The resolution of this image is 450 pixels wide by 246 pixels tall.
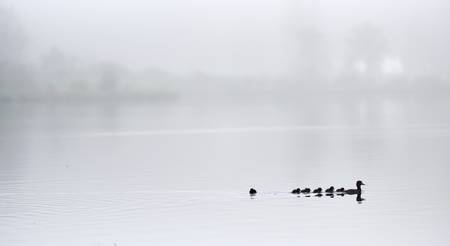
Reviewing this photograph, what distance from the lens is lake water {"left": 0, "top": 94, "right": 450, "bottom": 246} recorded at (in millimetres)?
23703

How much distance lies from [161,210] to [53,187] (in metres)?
7.79

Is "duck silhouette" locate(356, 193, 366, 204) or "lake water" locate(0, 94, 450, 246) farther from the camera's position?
"duck silhouette" locate(356, 193, 366, 204)

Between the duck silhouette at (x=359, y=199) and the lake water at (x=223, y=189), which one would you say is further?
the duck silhouette at (x=359, y=199)

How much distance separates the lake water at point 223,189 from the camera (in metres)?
23.7

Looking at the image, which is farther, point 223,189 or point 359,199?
point 223,189

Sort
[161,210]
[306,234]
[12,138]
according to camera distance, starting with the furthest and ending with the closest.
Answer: [12,138]
[161,210]
[306,234]

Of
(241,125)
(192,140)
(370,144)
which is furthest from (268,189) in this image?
(241,125)

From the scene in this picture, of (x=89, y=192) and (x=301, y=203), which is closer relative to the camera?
(x=301, y=203)

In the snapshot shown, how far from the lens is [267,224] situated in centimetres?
2470

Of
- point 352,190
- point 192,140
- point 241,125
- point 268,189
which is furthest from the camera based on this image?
point 241,125

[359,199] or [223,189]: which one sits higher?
[223,189]

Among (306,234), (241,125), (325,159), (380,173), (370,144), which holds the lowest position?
(306,234)

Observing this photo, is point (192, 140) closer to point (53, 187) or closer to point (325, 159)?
point (325, 159)

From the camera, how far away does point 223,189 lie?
32531 mm
